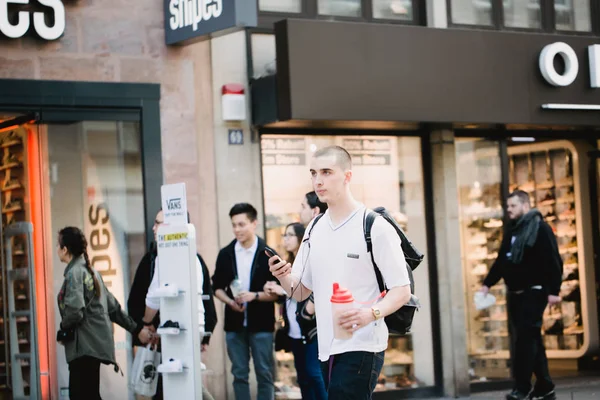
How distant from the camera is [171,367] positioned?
8531 mm

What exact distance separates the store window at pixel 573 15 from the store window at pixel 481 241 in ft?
6.22

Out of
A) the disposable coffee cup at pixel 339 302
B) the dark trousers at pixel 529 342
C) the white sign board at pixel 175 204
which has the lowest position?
the dark trousers at pixel 529 342

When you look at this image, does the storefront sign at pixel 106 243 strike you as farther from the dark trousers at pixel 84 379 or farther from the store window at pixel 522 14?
the store window at pixel 522 14

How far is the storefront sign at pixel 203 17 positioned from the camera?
981 cm

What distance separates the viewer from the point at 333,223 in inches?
245

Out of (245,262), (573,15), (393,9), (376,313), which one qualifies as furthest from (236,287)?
(573,15)

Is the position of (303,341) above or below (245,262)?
Result: below

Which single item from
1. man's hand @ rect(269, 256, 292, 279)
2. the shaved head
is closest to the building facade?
the shaved head

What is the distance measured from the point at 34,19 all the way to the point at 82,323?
2951 millimetres

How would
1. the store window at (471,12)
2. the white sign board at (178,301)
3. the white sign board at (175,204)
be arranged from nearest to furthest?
the white sign board at (178,301)
the white sign board at (175,204)
the store window at (471,12)

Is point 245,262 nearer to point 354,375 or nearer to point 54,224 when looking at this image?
point 54,224

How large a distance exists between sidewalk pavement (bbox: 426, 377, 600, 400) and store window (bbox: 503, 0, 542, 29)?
4313 millimetres

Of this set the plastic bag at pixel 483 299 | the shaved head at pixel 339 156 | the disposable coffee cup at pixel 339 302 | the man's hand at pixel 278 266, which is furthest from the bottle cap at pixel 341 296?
the plastic bag at pixel 483 299

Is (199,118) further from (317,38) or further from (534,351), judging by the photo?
(534,351)
